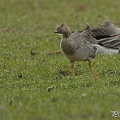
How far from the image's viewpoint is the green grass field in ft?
25.0

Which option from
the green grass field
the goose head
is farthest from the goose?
the green grass field

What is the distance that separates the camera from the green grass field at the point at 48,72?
7.63m

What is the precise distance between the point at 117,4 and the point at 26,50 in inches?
357

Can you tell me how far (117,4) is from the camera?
22.7 metres

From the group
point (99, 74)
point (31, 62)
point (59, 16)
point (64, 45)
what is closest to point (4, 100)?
point (64, 45)

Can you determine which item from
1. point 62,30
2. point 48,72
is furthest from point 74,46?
point 48,72

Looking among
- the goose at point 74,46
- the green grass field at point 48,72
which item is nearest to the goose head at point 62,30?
the goose at point 74,46

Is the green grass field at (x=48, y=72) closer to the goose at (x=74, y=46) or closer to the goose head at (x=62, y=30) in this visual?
the goose at (x=74, y=46)

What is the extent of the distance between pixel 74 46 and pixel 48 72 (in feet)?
3.91

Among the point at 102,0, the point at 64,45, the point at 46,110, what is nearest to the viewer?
the point at 46,110

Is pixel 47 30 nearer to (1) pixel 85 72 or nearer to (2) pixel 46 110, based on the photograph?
(1) pixel 85 72

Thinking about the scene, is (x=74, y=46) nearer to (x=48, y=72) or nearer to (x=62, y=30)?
(x=62, y=30)

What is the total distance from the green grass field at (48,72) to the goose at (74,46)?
0.44 meters

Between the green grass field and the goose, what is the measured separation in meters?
0.44
